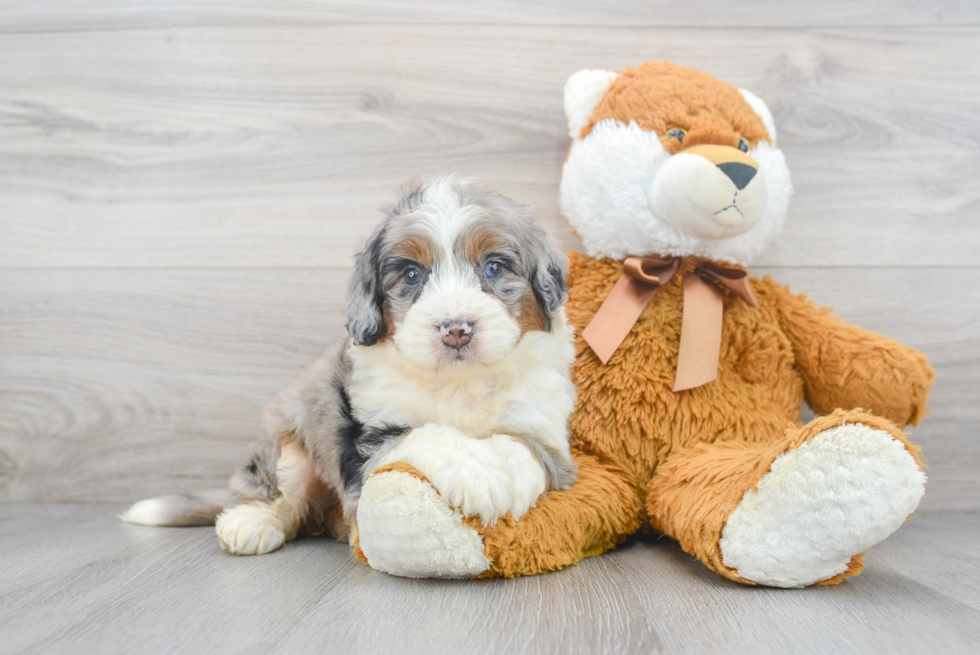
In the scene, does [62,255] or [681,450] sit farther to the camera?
[62,255]

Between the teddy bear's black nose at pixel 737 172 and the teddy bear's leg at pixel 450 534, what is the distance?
841 millimetres

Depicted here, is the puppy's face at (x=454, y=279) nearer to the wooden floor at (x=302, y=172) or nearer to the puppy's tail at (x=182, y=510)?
the wooden floor at (x=302, y=172)

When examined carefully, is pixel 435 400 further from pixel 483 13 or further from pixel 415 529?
pixel 483 13

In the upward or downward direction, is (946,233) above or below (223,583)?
above

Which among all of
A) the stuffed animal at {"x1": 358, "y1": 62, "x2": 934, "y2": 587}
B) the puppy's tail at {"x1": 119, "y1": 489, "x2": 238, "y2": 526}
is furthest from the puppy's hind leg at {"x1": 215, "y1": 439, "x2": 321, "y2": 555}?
the stuffed animal at {"x1": 358, "y1": 62, "x2": 934, "y2": 587}

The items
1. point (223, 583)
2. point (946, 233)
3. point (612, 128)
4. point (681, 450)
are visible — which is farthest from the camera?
point (946, 233)

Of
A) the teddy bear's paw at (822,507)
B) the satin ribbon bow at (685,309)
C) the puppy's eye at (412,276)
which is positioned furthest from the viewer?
the satin ribbon bow at (685,309)

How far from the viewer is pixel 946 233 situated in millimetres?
2211

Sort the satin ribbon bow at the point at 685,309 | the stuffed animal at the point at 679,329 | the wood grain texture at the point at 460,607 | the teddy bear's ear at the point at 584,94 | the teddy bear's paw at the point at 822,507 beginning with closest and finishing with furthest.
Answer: the wood grain texture at the point at 460,607 → the teddy bear's paw at the point at 822,507 → the stuffed animal at the point at 679,329 → the satin ribbon bow at the point at 685,309 → the teddy bear's ear at the point at 584,94

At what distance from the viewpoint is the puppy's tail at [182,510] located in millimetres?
2002

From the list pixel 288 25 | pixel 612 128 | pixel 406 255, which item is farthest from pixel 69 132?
pixel 612 128

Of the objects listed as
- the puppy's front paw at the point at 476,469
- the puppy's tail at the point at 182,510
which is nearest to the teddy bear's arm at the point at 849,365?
the puppy's front paw at the point at 476,469

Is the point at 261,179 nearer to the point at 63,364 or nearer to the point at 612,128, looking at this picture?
the point at 63,364

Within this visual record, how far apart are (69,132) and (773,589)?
2.44m
